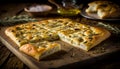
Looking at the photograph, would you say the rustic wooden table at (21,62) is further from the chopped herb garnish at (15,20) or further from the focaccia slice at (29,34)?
the chopped herb garnish at (15,20)

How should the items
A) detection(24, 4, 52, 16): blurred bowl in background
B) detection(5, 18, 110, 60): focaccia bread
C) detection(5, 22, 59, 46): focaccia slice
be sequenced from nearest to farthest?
detection(5, 18, 110, 60): focaccia bread
detection(5, 22, 59, 46): focaccia slice
detection(24, 4, 52, 16): blurred bowl in background

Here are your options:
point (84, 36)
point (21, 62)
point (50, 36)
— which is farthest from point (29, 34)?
point (84, 36)

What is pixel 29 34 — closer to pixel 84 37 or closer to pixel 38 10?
pixel 84 37

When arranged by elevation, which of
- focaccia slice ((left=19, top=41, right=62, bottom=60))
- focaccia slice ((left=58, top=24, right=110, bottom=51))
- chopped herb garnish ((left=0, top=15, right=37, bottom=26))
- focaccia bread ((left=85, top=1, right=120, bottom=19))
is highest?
focaccia slice ((left=19, top=41, right=62, bottom=60))

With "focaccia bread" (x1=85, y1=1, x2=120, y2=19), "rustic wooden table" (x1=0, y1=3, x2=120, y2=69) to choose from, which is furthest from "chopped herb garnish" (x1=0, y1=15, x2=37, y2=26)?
"focaccia bread" (x1=85, y1=1, x2=120, y2=19)

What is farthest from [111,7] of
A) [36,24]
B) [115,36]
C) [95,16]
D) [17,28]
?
[17,28]

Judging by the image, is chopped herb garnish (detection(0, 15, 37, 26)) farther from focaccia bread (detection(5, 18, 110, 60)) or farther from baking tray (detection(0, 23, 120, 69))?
baking tray (detection(0, 23, 120, 69))

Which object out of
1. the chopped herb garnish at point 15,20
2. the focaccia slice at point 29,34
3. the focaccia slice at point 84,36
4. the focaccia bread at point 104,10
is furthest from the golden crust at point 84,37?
the chopped herb garnish at point 15,20
